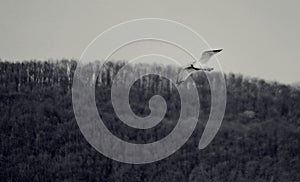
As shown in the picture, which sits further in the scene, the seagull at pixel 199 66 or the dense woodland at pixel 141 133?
the dense woodland at pixel 141 133

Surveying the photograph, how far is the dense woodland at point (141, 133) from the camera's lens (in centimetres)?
5934

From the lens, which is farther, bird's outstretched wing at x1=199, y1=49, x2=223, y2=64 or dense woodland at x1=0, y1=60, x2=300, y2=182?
dense woodland at x1=0, y1=60, x2=300, y2=182

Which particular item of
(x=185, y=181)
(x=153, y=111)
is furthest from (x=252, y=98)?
(x=185, y=181)

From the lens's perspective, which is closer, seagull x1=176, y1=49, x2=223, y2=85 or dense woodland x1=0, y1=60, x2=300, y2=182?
seagull x1=176, y1=49, x2=223, y2=85

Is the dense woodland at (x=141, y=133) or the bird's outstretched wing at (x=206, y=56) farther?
the dense woodland at (x=141, y=133)

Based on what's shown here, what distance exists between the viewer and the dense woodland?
2336 inches

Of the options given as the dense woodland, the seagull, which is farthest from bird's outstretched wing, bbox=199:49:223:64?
the dense woodland

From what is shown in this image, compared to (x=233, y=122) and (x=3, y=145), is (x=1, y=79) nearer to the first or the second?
(x=3, y=145)

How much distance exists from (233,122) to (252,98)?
4895 mm

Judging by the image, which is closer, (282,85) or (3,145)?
(3,145)

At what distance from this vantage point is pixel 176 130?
64000 millimetres

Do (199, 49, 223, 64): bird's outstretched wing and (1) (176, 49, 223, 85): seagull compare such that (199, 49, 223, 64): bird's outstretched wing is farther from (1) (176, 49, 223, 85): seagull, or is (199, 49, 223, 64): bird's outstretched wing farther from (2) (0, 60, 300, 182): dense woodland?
(2) (0, 60, 300, 182): dense woodland

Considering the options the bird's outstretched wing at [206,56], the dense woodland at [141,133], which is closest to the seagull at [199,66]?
the bird's outstretched wing at [206,56]

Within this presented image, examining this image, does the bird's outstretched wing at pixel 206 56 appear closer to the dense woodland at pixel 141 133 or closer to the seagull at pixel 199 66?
the seagull at pixel 199 66
